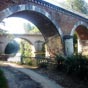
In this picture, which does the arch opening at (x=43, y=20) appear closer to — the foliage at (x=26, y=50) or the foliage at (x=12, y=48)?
the foliage at (x=26, y=50)

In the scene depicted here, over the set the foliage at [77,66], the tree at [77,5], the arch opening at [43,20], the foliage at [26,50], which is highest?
the tree at [77,5]

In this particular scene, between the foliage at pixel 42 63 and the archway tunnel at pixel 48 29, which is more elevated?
the archway tunnel at pixel 48 29

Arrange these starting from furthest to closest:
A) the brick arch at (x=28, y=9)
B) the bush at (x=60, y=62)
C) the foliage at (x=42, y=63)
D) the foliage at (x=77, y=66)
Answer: the foliage at (x=42, y=63), the brick arch at (x=28, y=9), the bush at (x=60, y=62), the foliage at (x=77, y=66)

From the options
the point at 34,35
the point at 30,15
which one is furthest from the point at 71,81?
the point at 34,35

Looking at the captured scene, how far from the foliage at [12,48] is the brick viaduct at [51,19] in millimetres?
19741

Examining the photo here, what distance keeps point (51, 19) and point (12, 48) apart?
83.1ft

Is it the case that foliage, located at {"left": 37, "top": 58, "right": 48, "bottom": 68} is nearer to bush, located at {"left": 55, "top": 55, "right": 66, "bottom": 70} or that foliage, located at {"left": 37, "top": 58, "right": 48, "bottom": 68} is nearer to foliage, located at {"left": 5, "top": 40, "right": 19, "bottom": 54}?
bush, located at {"left": 55, "top": 55, "right": 66, "bottom": 70}

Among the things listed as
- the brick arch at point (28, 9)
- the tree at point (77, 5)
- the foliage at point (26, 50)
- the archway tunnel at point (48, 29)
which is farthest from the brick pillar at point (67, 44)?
the tree at point (77, 5)

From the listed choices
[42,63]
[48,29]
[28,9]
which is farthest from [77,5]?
[42,63]

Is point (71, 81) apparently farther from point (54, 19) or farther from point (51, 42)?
point (51, 42)

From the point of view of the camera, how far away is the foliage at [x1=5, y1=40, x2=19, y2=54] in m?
39.2

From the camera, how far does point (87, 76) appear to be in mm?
9953

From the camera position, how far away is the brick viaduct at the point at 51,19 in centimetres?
1388

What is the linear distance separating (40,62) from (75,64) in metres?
5.03
